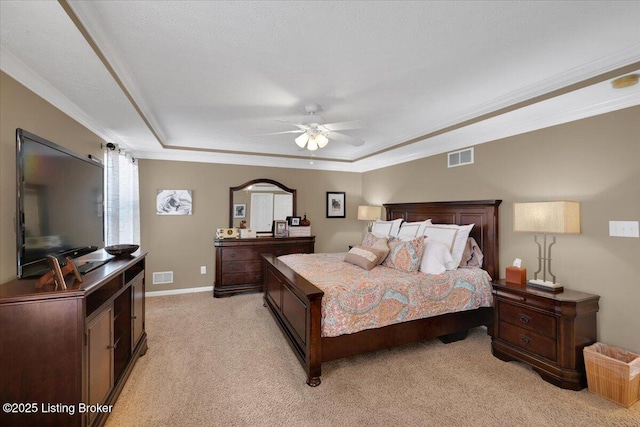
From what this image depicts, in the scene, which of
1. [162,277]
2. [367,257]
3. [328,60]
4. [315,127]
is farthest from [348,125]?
[162,277]

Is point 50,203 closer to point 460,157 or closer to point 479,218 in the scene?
point 479,218

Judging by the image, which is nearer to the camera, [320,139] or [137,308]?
[137,308]

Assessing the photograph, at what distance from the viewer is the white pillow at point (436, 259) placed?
121 inches

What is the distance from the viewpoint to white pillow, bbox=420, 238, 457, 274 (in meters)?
3.06

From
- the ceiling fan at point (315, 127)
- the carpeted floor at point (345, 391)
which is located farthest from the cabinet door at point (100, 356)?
the ceiling fan at point (315, 127)

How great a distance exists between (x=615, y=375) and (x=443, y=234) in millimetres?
1813

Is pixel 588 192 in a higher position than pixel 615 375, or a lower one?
higher

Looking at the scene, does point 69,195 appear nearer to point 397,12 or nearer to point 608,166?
point 397,12

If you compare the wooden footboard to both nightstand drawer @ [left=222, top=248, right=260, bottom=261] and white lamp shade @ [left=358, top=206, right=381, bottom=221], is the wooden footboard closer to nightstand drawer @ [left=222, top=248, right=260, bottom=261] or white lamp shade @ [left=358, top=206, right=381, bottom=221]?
nightstand drawer @ [left=222, top=248, right=260, bottom=261]

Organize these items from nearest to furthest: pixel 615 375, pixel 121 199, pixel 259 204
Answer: pixel 615 375, pixel 121 199, pixel 259 204

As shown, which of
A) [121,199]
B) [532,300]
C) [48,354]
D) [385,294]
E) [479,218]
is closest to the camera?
[48,354]

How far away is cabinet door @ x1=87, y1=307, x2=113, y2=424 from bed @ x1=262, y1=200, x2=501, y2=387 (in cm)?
139

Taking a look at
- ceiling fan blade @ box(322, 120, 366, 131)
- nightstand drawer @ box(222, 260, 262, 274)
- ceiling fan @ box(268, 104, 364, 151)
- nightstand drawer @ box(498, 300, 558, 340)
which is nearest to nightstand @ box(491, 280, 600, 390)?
nightstand drawer @ box(498, 300, 558, 340)

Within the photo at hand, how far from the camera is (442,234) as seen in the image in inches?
137
